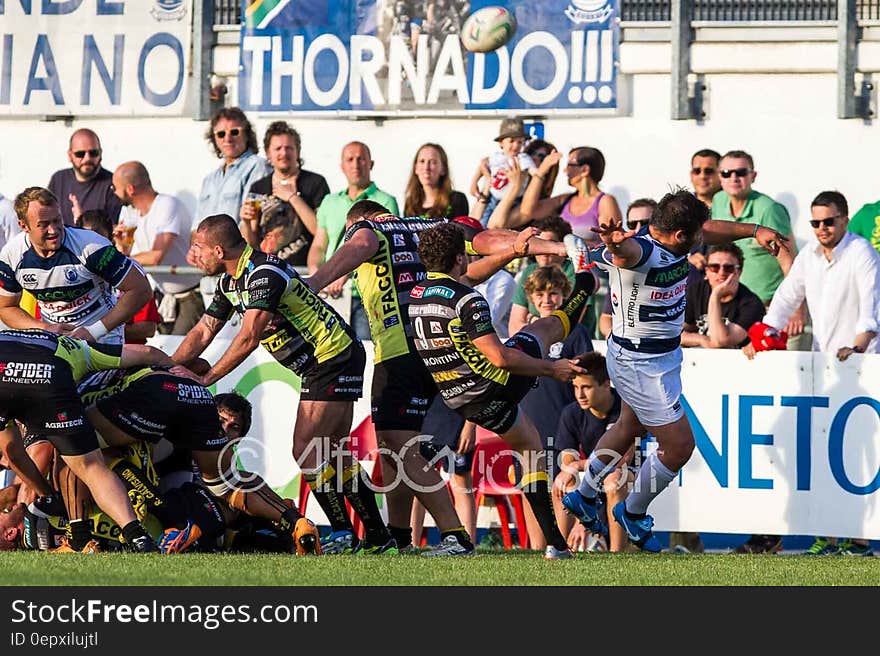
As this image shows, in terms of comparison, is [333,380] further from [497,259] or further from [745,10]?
[745,10]

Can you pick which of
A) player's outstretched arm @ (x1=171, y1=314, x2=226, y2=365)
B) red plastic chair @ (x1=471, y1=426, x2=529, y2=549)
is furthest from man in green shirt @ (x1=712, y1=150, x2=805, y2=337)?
player's outstretched arm @ (x1=171, y1=314, x2=226, y2=365)

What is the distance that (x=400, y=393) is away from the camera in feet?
34.4

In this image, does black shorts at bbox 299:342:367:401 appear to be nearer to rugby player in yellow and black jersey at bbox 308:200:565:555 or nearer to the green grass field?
rugby player in yellow and black jersey at bbox 308:200:565:555

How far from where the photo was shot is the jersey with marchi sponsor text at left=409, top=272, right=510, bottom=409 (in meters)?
10.0

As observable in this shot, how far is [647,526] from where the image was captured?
34.4ft

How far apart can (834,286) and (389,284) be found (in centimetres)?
344

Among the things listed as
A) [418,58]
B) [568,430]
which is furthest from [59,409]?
[418,58]

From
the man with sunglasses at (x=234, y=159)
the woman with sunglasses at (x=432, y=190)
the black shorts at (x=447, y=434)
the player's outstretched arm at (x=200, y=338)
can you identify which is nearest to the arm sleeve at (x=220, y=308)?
the player's outstretched arm at (x=200, y=338)

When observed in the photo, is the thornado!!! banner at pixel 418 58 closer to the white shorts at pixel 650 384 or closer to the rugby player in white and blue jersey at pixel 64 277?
the rugby player in white and blue jersey at pixel 64 277

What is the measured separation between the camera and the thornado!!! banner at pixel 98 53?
54.4 feet

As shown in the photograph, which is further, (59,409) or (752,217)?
(752,217)

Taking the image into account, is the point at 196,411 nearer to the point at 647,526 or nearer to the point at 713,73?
the point at 647,526
